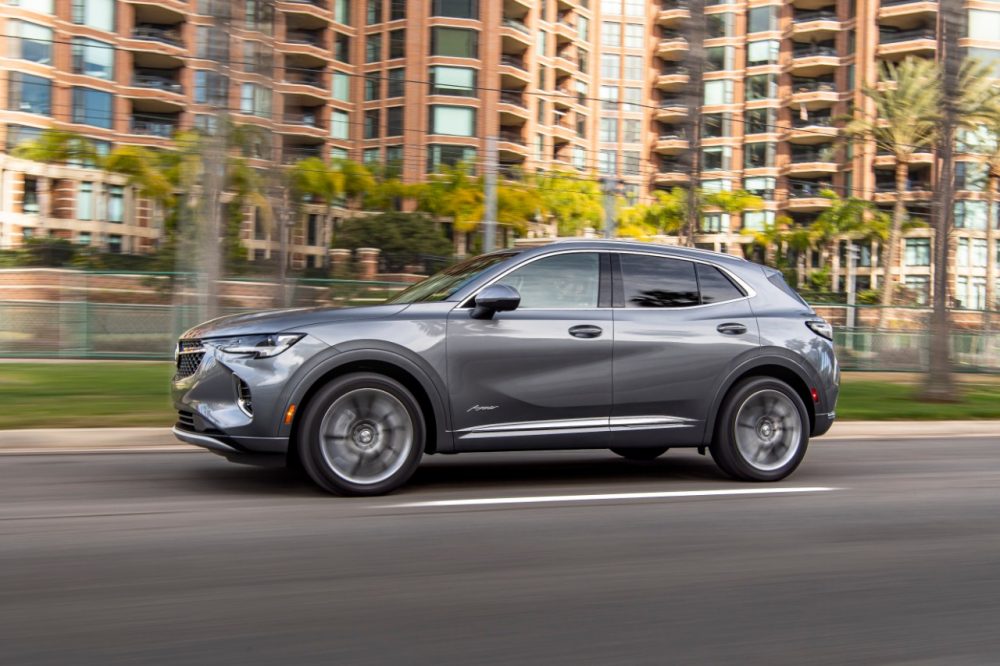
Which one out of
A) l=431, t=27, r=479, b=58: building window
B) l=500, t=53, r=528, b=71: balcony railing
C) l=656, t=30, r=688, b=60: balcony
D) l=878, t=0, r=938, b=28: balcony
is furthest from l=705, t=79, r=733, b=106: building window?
l=431, t=27, r=479, b=58: building window

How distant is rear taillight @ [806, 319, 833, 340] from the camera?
784 cm

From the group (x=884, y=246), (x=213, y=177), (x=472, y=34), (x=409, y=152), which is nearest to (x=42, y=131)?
(x=409, y=152)

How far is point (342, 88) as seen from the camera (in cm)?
6719

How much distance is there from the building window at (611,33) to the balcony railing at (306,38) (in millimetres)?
29023

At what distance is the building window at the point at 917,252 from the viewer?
72.4 metres

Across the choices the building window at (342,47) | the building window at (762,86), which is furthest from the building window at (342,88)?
the building window at (762,86)

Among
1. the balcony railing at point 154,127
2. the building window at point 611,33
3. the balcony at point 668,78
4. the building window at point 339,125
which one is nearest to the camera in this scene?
the balcony railing at point 154,127

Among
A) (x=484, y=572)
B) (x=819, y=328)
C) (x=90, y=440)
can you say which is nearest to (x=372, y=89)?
(x=90, y=440)

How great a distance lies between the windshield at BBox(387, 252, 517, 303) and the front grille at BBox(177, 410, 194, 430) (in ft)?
4.96

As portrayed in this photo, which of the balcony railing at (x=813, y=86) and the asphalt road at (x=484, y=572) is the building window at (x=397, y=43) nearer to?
the balcony railing at (x=813, y=86)

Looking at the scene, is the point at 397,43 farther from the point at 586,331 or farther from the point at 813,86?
the point at 586,331

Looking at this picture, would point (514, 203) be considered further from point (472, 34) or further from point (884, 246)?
point (884, 246)

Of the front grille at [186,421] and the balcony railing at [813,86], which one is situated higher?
the balcony railing at [813,86]

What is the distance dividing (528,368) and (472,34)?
60518 mm
